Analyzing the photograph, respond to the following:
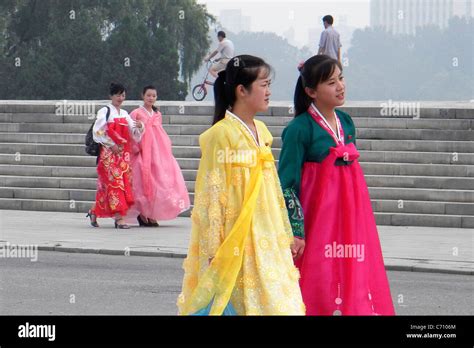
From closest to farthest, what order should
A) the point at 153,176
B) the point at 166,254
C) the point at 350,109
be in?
the point at 166,254, the point at 153,176, the point at 350,109

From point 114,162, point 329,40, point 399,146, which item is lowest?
point 114,162

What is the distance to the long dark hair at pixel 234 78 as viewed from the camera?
22.8 ft

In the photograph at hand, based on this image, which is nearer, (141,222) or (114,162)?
(114,162)

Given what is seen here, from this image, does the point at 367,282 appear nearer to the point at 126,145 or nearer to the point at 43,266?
the point at 43,266

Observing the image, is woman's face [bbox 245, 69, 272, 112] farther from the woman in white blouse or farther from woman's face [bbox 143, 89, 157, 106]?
woman's face [bbox 143, 89, 157, 106]

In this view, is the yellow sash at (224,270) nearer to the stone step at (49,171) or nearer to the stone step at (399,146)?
the stone step at (399,146)

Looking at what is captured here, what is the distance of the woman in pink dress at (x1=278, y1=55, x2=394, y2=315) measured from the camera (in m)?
7.40

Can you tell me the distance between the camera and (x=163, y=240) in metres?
15.5

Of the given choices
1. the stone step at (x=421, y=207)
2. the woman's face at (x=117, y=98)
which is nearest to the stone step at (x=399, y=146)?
the stone step at (x=421, y=207)

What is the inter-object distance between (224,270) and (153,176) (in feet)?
35.5

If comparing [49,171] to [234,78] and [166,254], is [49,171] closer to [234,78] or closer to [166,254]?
[166,254]

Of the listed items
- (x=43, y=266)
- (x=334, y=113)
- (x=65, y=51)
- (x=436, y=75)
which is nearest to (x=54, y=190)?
(x=43, y=266)

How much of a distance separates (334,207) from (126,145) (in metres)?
9.54

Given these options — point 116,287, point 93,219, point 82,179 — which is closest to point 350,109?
point 82,179
